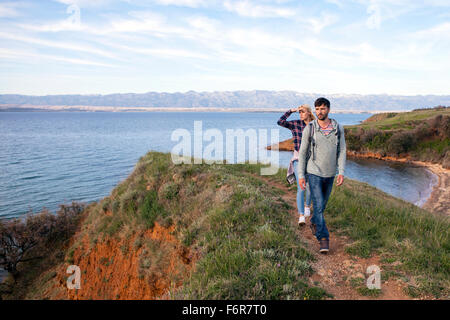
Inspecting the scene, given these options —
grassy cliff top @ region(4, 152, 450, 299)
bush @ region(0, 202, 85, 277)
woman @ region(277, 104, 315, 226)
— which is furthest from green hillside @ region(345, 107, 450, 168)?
bush @ region(0, 202, 85, 277)

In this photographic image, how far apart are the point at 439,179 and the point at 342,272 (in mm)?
34905

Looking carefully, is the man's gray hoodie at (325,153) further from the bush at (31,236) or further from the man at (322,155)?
the bush at (31,236)

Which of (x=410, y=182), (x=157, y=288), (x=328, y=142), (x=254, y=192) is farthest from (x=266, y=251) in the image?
(x=410, y=182)

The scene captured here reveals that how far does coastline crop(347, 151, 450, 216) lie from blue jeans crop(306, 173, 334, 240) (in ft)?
57.4

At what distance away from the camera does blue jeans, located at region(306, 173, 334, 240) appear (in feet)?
16.6

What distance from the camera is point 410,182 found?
2967 centimetres

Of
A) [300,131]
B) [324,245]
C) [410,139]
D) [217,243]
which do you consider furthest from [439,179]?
[217,243]

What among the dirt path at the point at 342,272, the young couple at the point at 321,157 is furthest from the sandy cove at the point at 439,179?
the young couple at the point at 321,157

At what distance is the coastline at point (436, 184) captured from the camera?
20.5m

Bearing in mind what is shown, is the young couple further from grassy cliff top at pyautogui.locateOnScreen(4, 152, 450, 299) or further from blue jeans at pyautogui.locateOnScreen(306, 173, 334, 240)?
grassy cliff top at pyautogui.locateOnScreen(4, 152, 450, 299)

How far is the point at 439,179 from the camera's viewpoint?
98.9 ft

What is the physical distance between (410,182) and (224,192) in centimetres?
3104

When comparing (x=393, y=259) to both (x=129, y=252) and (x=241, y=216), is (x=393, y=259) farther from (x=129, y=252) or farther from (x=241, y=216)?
(x=129, y=252)

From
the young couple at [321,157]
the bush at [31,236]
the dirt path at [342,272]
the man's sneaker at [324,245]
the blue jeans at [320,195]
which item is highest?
the young couple at [321,157]
